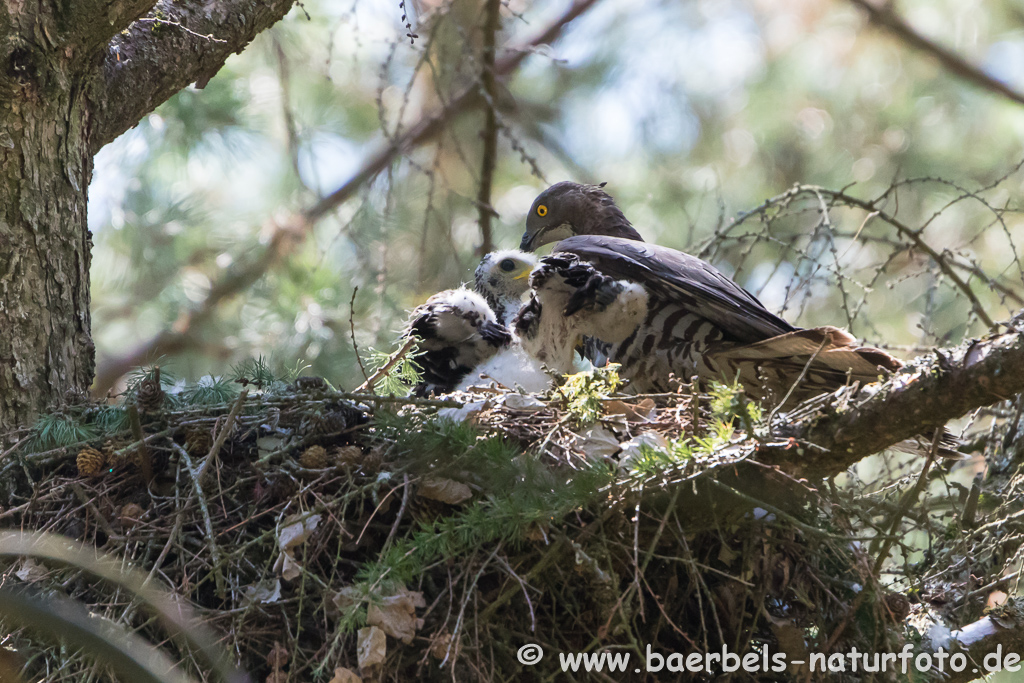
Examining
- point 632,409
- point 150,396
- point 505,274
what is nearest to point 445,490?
point 632,409

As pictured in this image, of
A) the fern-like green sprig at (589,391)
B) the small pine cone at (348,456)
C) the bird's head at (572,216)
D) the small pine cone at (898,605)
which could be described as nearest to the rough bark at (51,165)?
the small pine cone at (348,456)

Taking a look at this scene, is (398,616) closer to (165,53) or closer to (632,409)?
(632,409)

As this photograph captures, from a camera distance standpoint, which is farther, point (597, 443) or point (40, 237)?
point (40, 237)

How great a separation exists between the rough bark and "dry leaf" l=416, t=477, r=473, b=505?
1.40m

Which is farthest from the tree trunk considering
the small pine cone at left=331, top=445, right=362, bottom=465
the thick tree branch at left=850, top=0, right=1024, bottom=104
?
the thick tree branch at left=850, top=0, right=1024, bottom=104

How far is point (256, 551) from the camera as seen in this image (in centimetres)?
246

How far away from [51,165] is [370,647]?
198 centimetres

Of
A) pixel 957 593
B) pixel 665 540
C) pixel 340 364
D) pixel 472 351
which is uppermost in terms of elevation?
pixel 340 364

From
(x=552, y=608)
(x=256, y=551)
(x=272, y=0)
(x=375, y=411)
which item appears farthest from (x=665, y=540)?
(x=272, y=0)

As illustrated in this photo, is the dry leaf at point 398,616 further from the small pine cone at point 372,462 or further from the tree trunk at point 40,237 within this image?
the tree trunk at point 40,237

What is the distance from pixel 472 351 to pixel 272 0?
1.66m

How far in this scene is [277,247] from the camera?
621 cm

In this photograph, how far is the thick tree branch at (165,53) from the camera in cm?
326

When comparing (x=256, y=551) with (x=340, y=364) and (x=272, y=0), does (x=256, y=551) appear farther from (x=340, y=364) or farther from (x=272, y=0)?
(x=340, y=364)
